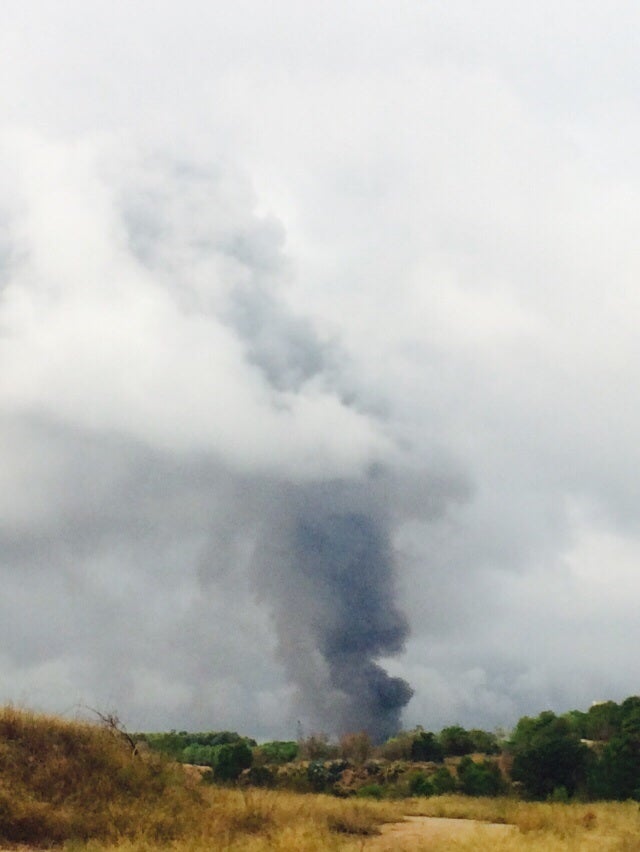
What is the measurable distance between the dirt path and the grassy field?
0.36 ft

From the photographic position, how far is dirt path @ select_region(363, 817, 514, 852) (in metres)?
→ 20.0

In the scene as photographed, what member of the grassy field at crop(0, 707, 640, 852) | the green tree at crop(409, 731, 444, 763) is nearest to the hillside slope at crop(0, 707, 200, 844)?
the grassy field at crop(0, 707, 640, 852)

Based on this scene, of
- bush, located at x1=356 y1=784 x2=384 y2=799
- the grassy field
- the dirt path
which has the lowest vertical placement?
bush, located at x1=356 y1=784 x2=384 y2=799

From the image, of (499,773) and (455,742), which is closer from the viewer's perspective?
(499,773)

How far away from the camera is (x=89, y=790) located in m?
21.8

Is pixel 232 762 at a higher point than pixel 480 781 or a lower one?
higher

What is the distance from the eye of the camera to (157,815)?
20.4m

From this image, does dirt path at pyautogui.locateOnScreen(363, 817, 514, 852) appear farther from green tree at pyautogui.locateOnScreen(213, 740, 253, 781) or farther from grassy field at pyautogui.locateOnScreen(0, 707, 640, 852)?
green tree at pyautogui.locateOnScreen(213, 740, 253, 781)

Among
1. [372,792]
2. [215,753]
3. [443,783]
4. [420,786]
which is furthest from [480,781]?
[215,753]

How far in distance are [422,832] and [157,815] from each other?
25.5 ft

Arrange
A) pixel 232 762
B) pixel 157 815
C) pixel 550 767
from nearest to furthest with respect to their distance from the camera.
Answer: pixel 157 815 < pixel 550 767 < pixel 232 762

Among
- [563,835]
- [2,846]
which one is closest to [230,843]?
[2,846]

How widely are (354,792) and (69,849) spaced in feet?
94.8

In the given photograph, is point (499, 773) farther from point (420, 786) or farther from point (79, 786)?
point (79, 786)
